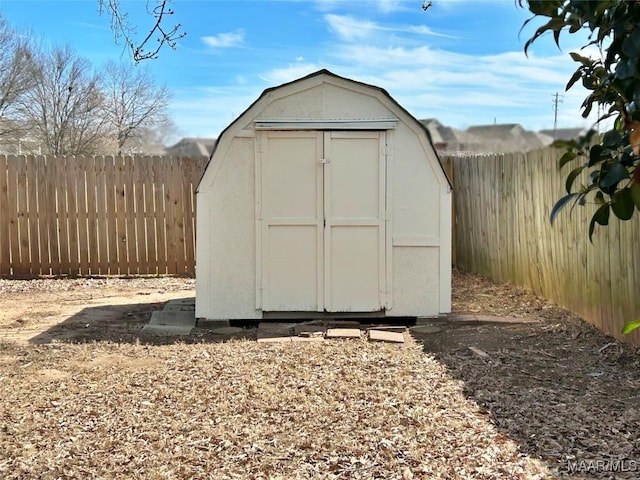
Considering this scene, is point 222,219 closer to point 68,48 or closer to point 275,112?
point 275,112

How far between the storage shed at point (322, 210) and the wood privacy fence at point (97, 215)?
3730 mm

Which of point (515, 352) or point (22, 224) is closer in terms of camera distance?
point (515, 352)

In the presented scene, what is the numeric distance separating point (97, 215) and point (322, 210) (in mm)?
5269

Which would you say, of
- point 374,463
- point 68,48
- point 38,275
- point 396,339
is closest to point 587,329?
point 396,339

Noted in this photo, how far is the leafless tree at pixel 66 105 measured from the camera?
7086 millimetres

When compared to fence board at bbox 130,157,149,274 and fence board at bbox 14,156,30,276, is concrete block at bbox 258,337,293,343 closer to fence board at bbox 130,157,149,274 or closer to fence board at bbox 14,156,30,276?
fence board at bbox 130,157,149,274

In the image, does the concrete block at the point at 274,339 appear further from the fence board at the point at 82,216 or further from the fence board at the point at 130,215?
the fence board at the point at 82,216

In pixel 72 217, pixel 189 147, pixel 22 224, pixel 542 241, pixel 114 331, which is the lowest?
pixel 114 331

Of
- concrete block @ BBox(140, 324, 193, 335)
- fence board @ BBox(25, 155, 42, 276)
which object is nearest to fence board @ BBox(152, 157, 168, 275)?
fence board @ BBox(25, 155, 42, 276)

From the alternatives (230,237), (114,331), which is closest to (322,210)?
(230,237)

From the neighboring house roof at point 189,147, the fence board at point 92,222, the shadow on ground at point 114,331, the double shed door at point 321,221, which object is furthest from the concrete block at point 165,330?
the fence board at point 92,222

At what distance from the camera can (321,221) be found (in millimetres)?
6586

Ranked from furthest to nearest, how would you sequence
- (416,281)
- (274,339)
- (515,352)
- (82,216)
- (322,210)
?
1. (82,216)
2. (416,281)
3. (322,210)
4. (274,339)
5. (515,352)

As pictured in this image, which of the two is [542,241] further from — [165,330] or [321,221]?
[165,330]
